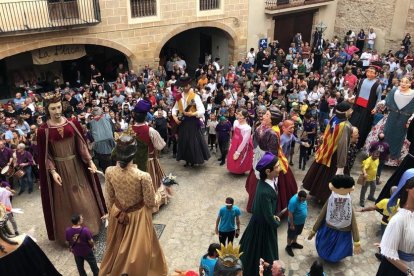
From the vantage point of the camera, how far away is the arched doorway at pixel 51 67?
13.9 metres

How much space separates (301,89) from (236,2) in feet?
17.9

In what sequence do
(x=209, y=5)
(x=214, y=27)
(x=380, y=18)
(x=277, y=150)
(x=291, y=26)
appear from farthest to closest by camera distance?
(x=291, y=26) < (x=380, y=18) < (x=214, y=27) < (x=209, y=5) < (x=277, y=150)

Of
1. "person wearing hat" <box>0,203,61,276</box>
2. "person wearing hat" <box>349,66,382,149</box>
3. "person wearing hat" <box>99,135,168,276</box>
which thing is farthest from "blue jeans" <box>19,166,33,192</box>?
"person wearing hat" <box>349,66,382,149</box>

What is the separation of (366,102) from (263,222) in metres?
5.23

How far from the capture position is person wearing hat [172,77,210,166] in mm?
8289

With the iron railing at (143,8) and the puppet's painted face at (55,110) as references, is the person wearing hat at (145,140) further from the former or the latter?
the iron railing at (143,8)

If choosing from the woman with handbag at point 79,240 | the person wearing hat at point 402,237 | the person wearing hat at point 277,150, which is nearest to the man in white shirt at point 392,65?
the person wearing hat at point 277,150

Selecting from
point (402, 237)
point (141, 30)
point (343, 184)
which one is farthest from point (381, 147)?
point (141, 30)

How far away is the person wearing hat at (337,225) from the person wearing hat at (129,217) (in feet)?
7.51

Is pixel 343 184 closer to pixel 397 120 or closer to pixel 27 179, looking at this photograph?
pixel 397 120

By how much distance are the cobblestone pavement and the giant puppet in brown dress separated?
1.57 ft

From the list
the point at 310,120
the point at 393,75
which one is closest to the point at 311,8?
the point at 393,75

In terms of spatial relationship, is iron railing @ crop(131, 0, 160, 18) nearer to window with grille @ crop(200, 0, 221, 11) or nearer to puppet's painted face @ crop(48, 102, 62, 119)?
window with grille @ crop(200, 0, 221, 11)

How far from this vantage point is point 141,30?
14297 mm
